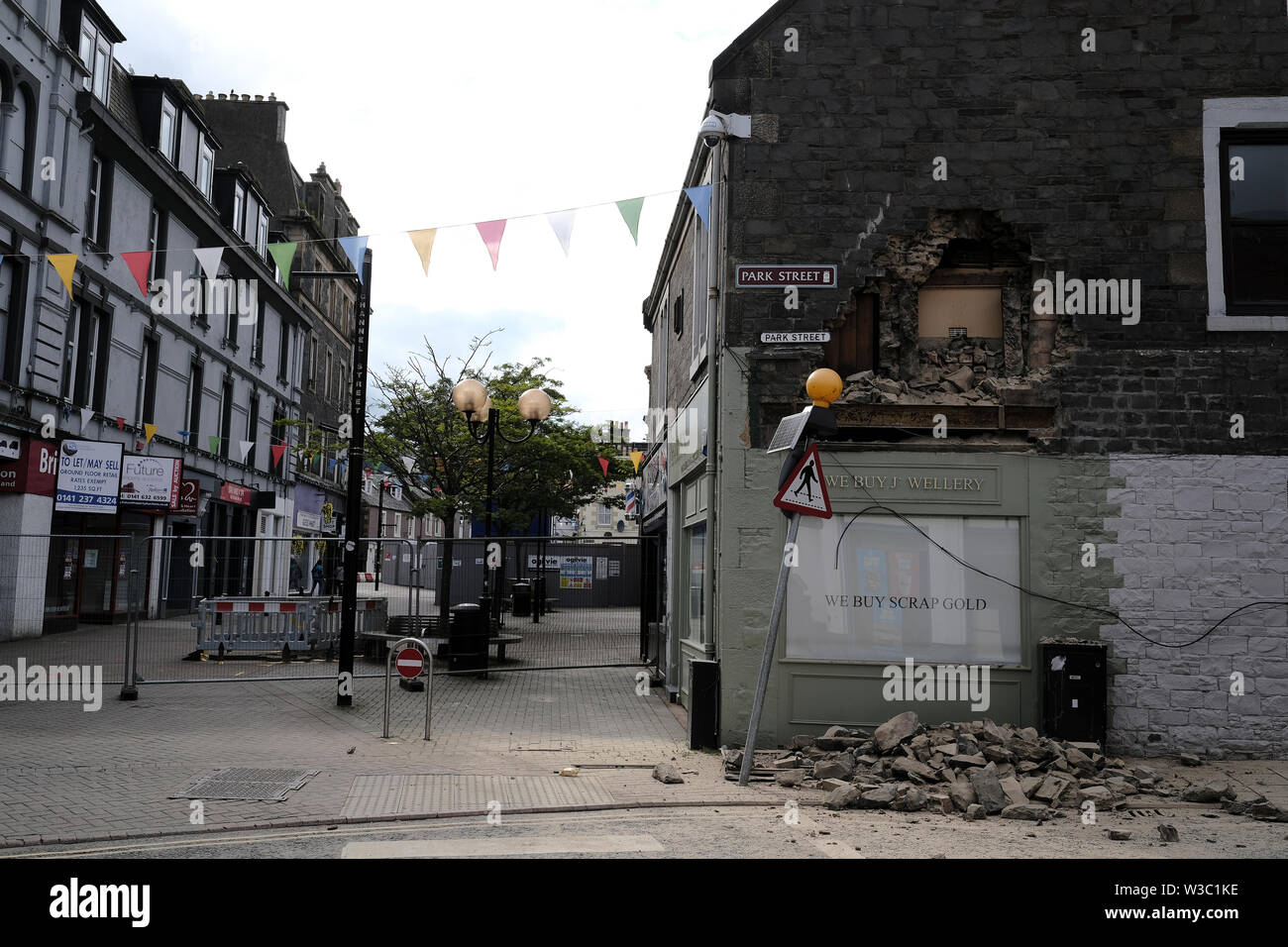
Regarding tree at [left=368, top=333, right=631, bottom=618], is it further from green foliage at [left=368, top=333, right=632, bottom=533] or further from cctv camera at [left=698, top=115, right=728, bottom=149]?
cctv camera at [left=698, top=115, right=728, bottom=149]

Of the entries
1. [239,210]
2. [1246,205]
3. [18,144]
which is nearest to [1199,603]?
[1246,205]

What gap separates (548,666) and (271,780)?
668cm

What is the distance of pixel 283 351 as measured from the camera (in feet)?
124

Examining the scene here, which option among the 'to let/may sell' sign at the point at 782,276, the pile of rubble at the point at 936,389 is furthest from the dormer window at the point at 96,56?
the pile of rubble at the point at 936,389

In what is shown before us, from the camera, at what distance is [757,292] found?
10555 mm

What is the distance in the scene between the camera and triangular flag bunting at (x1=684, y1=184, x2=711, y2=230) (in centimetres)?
1114

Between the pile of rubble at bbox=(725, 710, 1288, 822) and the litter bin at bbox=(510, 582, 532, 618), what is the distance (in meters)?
8.07

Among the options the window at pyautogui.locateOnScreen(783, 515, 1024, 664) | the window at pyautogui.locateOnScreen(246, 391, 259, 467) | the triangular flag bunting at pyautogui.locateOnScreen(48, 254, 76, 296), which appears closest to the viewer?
the window at pyautogui.locateOnScreen(783, 515, 1024, 664)

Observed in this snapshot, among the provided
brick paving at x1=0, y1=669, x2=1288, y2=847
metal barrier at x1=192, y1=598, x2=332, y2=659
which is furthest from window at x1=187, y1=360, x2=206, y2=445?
Answer: brick paving at x1=0, y1=669, x2=1288, y2=847

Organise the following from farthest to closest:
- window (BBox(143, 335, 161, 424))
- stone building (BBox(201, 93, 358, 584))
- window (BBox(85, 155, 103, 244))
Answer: stone building (BBox(201, 93, 358, 584)) → window (BBox(143, 335, 161, 424)) → window (BBox(85, 155, 103, 244))

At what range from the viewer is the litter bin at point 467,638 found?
14664 mm

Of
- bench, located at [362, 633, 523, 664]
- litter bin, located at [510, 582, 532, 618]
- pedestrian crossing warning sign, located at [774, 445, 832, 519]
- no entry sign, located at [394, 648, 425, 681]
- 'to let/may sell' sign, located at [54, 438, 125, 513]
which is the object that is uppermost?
'to let/may sell' sign, located at [54, 438, 125, 513]

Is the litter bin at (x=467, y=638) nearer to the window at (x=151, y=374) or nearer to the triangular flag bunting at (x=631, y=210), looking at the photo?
the triangular flag bunting at (x=631, y=210)
